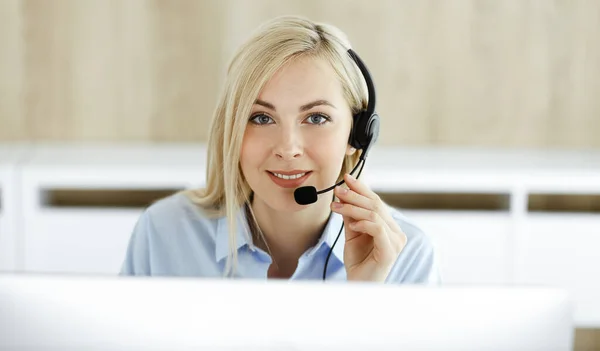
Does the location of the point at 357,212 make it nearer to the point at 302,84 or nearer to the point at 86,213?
the point at 302,84

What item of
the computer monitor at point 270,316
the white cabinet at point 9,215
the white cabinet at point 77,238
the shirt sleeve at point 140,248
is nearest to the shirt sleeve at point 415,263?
the shirt sleeve at point 140,248

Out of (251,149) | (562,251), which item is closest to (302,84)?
(251,149)

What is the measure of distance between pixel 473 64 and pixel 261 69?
5.20 ft

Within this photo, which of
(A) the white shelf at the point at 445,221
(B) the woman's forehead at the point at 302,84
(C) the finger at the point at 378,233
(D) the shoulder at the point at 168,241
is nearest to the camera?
(C) the finger at the point at 378,233

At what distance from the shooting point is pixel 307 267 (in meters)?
1.35

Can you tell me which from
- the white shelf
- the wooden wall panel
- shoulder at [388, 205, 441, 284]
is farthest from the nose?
the wooden wall panel

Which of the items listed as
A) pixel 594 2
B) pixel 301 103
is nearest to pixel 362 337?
pixel 301 103

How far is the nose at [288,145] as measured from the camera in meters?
1.28

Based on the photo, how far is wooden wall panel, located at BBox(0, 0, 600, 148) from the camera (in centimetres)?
267

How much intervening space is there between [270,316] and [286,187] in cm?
64

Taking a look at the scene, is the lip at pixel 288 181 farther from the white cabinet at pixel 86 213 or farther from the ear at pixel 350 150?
the white cabinet at pixel 86 213

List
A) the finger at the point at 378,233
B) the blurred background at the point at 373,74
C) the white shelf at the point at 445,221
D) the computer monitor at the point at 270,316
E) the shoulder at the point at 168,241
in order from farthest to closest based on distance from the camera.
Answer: the blurred background at the point at 373,74 → the white shelf at the point at 445,221 → the shoulder at the point at 168,241 → the finger at the point at 378,233 → the computer monitor at the point at 270,316

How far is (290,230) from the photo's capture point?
53.8 inches

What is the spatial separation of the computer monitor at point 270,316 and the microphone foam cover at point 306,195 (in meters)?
0.56
